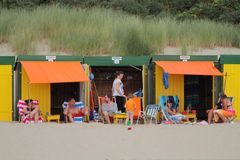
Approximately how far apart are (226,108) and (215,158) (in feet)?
17.4

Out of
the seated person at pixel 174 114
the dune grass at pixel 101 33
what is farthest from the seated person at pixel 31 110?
the dune grass at pixel 101 33

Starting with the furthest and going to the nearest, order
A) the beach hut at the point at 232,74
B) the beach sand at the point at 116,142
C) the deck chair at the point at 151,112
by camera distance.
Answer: the beach hut at the point at 232,74 < the deck chair at the point at 151,112 < the beach sand at the point at 116,142

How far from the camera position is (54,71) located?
46.6ft

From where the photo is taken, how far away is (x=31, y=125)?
42.1ft

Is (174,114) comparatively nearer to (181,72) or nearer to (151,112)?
(151,112)

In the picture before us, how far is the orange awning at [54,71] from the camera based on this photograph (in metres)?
13.8

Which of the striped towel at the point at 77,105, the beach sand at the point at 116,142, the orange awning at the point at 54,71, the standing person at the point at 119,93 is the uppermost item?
the orange awning at the point at 54,71

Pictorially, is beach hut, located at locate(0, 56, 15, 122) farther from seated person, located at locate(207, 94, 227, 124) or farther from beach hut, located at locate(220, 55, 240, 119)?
beach hut, located at locate(220, 55, 240, 119)

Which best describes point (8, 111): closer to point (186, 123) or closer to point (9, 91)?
point (9, 91)

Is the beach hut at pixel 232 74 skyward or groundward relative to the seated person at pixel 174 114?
skyward

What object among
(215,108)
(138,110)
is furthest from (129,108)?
(215,108)

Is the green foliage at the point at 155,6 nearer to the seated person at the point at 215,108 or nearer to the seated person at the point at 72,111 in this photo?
the seated person at the point at 215,108

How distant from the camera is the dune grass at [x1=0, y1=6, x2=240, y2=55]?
18.6 metres

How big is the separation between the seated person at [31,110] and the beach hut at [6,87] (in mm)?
555
